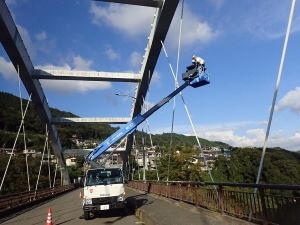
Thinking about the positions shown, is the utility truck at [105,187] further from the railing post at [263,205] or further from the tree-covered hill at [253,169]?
the tree-covered hill at [253,169]

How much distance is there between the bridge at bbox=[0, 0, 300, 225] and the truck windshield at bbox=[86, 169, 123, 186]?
4.55 ft

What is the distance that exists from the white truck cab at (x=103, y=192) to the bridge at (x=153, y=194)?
1.61 feet

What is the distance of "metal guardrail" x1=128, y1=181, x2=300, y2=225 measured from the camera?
6.53 meters

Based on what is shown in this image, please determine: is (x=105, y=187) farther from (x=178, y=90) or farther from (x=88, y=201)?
(x=178, y=90)

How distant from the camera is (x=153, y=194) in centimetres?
2484

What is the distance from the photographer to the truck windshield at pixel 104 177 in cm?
1600

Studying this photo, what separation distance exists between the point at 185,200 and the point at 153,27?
9938mm

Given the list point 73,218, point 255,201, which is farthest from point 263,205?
point 73,218

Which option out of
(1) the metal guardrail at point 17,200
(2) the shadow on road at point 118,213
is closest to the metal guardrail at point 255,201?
(2) the shadow on road at point 118,213

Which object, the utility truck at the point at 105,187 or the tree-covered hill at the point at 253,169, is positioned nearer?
the utility truck at the point at 105,187

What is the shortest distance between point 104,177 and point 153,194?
30.2ft

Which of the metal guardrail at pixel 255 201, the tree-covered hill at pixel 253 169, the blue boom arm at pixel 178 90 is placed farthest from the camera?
the tree-covered hill at pixel 253 169

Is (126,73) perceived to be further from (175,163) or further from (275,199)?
(175,163)

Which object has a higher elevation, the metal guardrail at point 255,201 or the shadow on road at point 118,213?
the metal guardrail at point 255,201
